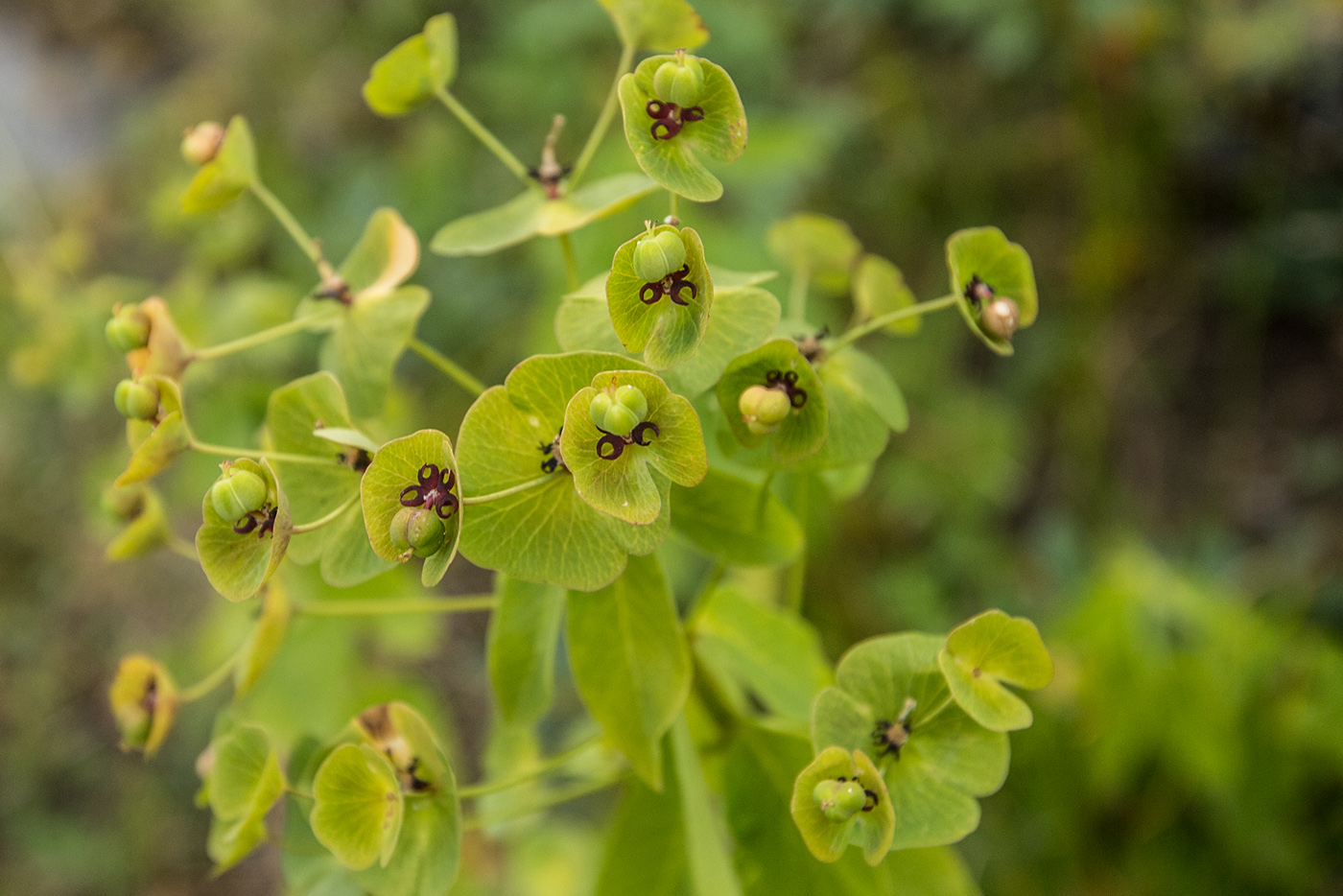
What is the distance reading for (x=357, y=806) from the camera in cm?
60

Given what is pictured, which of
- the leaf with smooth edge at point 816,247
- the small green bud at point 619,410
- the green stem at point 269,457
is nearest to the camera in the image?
the small green bud at point 619,410

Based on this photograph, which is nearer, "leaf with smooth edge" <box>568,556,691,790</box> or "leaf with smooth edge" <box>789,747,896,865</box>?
"leaf with smooth edge" <box>789,747,896,865</box>

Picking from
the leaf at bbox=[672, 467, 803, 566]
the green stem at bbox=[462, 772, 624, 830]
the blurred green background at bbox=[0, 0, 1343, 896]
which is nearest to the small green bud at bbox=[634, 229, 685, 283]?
the leaf at bbox=[672, 467, 803, 566]

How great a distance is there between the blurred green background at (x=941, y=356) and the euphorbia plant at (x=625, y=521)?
0.82 metres

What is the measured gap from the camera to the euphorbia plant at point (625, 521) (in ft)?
1.68

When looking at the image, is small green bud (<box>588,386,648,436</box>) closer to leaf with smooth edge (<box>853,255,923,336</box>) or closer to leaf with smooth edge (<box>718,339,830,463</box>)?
leaf with smooth edge (<box>718,339,830,463</box>)

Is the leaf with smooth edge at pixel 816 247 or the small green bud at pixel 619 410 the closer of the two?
the small green bud at pixel 619 410

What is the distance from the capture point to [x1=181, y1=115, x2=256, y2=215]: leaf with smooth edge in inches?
27.9

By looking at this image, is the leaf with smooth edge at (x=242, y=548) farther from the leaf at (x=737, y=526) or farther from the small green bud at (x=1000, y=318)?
the small green bud at (x=1000, y=318)

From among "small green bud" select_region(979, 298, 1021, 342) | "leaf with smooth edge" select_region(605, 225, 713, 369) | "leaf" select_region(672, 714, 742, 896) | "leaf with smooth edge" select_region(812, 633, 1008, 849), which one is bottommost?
"leaf" select_region(672, 714, 742, 896)

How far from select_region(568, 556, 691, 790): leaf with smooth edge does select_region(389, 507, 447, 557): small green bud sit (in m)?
0.19

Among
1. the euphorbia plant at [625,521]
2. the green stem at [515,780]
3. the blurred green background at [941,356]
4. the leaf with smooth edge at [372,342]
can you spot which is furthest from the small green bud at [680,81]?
the blurred green background at [941,356]

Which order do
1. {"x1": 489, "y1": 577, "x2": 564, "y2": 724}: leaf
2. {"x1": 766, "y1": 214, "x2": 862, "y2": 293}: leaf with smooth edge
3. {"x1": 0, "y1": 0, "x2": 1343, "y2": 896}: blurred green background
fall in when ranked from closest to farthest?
{"x1": 489, "y1": 577, "x2": 564, "y2": 724}: leaf
{"x1": 766, "y1": 214, "x2": 862, "y2": 293}: leaf with smooth edge
{"x1": 0, "y1": 0, "x2": 1343, "y2": 896}: blurred green background

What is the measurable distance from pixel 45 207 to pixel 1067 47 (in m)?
2.72
